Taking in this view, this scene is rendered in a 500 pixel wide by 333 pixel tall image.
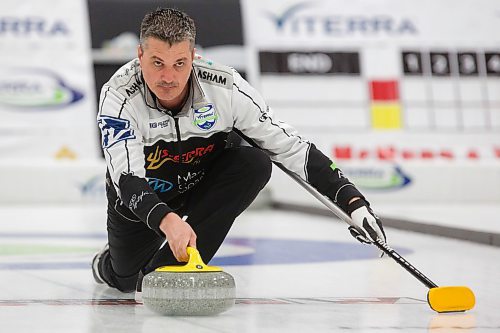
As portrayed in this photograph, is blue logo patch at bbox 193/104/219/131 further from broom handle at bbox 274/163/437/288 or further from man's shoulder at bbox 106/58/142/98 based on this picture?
broom handle at bbox 274/163/437/288

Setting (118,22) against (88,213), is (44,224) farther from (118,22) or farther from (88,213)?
(118,22)

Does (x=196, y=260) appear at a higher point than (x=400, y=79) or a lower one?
lower

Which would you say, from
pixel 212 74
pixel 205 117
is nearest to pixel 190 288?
pixel 205 117

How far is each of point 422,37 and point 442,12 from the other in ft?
1.10

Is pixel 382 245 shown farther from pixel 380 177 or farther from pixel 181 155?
pixel 380 177

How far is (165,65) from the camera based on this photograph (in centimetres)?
307

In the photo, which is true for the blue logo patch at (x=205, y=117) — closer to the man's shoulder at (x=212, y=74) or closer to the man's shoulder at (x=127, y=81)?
the man's shoulder at (x=212, y=74)

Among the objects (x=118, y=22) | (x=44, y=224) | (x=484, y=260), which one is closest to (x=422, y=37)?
(x=118, y=22)

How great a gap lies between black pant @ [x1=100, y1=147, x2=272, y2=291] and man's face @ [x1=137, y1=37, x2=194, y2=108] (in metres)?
0.52

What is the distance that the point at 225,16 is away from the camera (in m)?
10.6

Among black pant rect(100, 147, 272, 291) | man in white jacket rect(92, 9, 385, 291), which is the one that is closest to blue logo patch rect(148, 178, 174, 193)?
man in white jacket rect(92, 9, 385, 291)

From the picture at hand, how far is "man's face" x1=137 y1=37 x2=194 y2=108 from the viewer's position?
305 cm

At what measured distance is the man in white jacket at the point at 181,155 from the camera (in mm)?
3080

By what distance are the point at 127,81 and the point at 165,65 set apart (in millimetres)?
269
